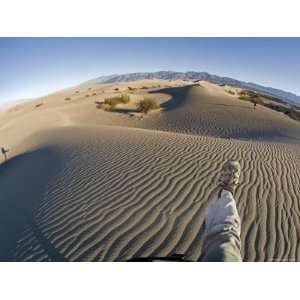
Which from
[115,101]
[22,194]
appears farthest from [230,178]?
[115,101]

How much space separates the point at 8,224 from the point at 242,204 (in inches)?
176

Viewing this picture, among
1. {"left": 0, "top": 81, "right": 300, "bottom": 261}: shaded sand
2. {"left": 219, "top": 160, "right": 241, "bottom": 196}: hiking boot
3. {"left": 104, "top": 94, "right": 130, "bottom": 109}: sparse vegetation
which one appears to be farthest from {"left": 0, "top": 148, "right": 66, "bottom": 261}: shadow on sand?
{"left": 104, "top": 94, "right": 130, "bottom": 109}: sparse vegetation

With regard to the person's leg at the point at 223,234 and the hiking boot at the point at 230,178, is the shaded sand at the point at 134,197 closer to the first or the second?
the hiking boot at the point at 230,178

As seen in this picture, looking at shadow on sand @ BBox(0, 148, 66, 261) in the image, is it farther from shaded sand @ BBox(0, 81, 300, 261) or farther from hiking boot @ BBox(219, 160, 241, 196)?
hiking boot @ BBox(219, 160, 241, 196)

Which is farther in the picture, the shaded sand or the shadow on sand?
the shadow on sand

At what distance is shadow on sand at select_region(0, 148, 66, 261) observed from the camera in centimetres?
453

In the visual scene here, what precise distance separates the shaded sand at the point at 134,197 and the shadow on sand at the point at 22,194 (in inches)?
1.1

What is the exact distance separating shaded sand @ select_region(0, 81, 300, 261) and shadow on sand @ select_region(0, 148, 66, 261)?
3 cm

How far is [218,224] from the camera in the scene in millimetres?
2273

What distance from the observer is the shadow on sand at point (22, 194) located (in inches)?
178

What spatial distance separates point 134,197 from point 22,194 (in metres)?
3.08

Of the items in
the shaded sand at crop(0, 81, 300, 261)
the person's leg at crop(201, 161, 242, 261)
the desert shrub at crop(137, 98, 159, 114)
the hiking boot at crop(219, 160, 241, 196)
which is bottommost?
the desert shrub at crop(137, 98, 159, 114)

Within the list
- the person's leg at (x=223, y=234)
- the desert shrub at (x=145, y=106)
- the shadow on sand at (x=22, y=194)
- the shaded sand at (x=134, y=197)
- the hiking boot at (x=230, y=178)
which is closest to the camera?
the person's leg at (x=223, y=234)

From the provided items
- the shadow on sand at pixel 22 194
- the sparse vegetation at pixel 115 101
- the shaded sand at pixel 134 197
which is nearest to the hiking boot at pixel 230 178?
the shaded sand at pixel 134 197
